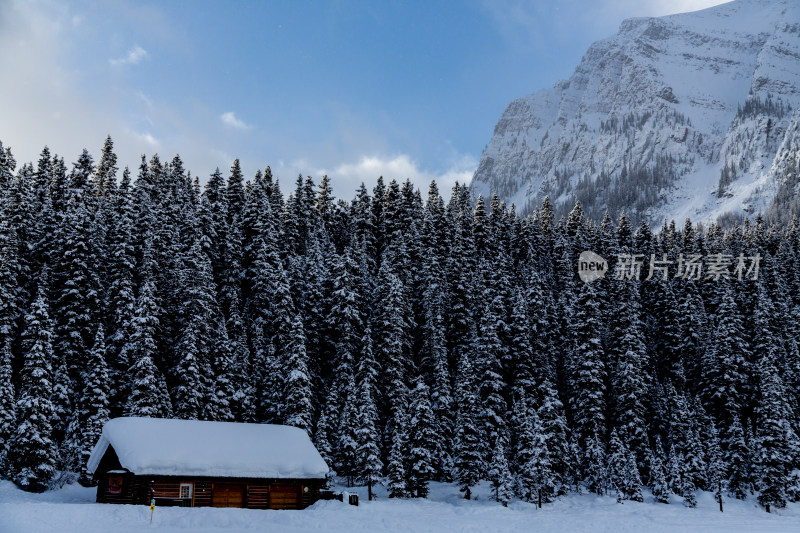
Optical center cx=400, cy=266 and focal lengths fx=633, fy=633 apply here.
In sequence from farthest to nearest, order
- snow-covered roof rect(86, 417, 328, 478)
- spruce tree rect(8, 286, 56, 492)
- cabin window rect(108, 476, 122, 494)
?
spruce tree rect(8, 286, 56, 492) < cabin window rect(108, 476, 122, 494) < snow-covered roof rect(86, 417, 328, 478)

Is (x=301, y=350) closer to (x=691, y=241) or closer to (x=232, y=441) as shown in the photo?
(x=232, y=441)

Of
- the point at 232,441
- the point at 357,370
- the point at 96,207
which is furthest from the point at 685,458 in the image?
the point at 96,207

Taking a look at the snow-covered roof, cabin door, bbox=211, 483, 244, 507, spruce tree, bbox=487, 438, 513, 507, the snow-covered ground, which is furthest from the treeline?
cabin door, bbox=211, 483, 244, 507

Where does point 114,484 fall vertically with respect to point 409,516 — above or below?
above

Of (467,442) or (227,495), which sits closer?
(227,495)

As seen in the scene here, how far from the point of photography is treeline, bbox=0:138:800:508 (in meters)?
48.2

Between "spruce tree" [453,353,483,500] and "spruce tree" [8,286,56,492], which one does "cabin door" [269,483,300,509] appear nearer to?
"spruce tree" [453,353,483,500]

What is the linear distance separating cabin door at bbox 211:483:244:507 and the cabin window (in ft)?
17.5

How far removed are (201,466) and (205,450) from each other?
132 centimetres

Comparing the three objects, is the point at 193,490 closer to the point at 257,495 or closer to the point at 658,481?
the point at 257,495

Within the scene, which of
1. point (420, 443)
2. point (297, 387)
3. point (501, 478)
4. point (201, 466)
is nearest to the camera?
point (201, 466)

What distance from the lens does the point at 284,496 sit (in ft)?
127

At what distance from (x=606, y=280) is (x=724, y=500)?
3819 cm

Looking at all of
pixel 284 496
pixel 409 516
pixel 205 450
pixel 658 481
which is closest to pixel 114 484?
pixel 205 450
